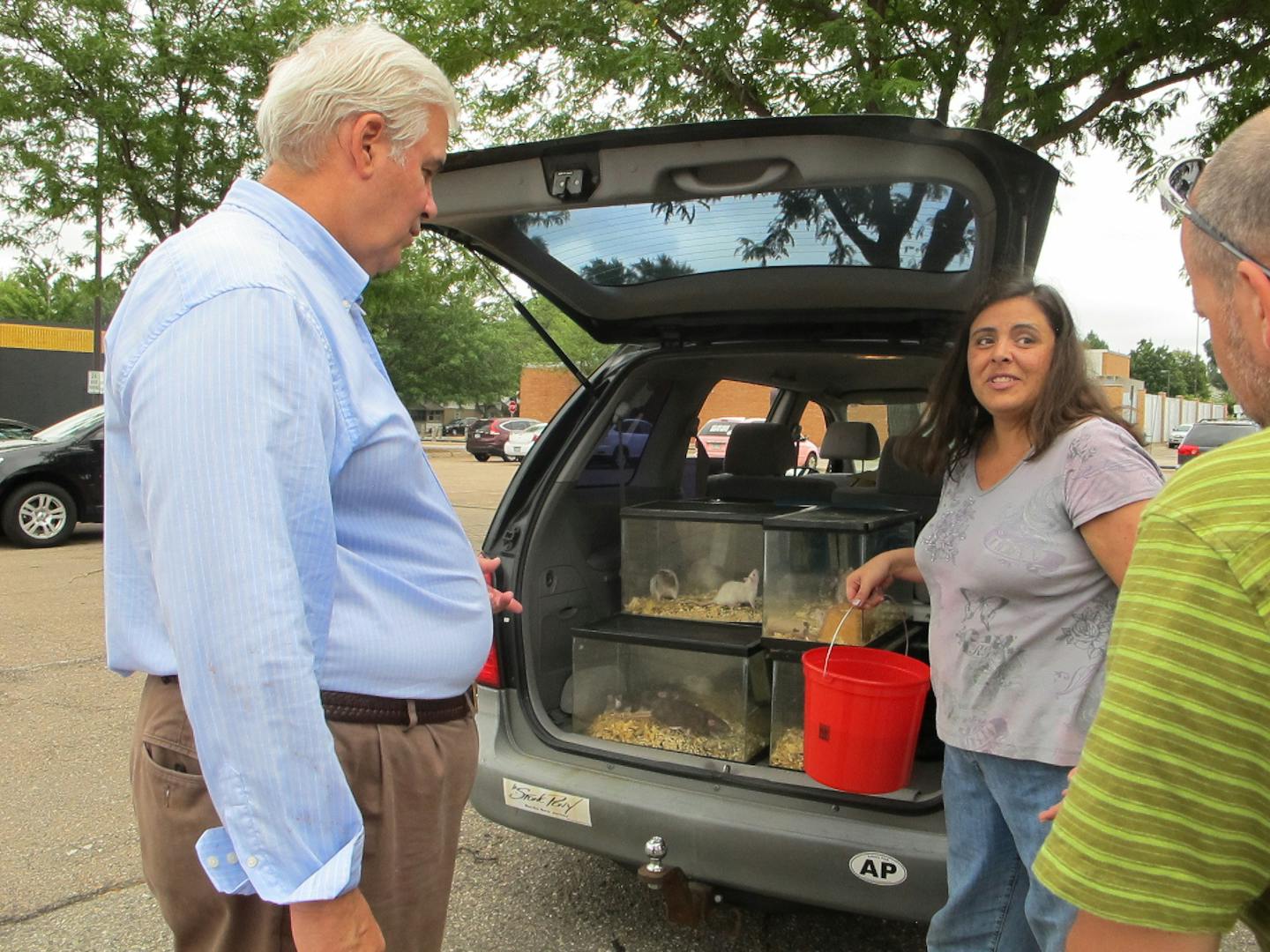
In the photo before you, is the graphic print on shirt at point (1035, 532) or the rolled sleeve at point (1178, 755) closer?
the rolled sleeve at point (1178, 755)

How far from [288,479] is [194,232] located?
40 cm

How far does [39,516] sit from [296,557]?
33.8 feet

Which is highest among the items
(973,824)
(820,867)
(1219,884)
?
(1219,884)

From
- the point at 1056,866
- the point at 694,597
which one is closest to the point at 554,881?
the point at 694,597

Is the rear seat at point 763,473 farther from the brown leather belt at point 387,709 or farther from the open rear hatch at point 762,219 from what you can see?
the brown leather belt at point 387,709

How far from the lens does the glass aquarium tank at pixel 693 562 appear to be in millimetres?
3414

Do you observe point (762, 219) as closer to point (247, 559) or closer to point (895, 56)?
point (247, 559)

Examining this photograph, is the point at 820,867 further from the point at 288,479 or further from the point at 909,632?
the point at 288,479

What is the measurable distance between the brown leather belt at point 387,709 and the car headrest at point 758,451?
10.2 feet

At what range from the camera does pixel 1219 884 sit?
786 millimetres

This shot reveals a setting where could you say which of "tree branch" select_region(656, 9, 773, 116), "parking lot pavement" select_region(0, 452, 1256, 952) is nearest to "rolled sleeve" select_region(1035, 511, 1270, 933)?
"parking lot pavement" select_region(0, 452, 1256, 952)

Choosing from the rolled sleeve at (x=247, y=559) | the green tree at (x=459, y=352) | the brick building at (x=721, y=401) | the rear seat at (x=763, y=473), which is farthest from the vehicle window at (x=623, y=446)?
the green tree at (x=459, y=352)

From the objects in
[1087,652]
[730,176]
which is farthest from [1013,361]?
[730,176]

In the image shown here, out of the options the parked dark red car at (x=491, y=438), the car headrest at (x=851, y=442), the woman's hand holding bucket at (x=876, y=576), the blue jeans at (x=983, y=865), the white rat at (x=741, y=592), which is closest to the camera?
the blue jeans at (x=983, y=865)
